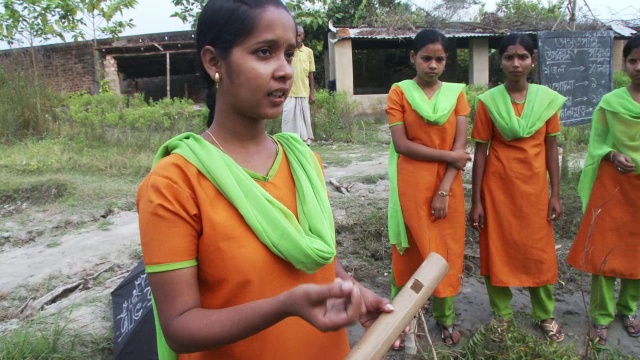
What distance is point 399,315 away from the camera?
3.44ft

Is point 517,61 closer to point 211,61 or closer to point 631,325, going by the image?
point 631,325

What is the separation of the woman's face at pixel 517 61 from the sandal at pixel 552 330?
1.39 m

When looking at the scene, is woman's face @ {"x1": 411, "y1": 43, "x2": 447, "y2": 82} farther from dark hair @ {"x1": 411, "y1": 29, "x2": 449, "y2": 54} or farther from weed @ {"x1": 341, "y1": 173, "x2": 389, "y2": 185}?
weed @ {"x1": 341, "y1": 173, "x2": 389, "y2": 185}

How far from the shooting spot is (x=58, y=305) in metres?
2.78

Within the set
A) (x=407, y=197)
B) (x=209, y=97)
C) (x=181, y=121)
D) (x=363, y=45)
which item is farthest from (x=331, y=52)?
(x=209, y=97)

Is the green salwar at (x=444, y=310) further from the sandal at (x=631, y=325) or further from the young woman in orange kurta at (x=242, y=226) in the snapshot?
the young woman in orange kurta at (x=242, y=226)

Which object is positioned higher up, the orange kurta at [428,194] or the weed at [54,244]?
the orange kurta at [428,194]

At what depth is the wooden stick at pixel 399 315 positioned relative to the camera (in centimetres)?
98

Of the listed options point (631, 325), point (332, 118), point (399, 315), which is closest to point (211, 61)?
point (399, 315)

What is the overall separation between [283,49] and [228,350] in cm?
Result: 66

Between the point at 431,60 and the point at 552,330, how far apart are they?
1.64 metres

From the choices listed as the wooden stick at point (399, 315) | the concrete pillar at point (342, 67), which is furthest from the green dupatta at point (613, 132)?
the concrete pillar at point (342, 67)

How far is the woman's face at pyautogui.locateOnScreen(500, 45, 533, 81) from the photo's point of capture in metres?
2.69

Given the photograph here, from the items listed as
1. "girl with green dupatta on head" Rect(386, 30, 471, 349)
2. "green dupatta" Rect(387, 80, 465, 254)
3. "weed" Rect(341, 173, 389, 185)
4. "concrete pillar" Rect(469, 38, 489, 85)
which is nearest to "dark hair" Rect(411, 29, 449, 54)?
"girl with green dupatta on head" Rect(386, 30, 471, 349)
